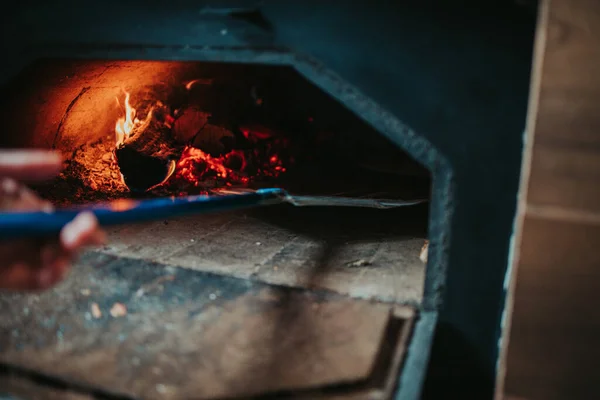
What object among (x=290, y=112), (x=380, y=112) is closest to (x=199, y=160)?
(x=290, y=112)

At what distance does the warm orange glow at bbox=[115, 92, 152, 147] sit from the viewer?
386 centimetres

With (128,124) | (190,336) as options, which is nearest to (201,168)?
(128,124)

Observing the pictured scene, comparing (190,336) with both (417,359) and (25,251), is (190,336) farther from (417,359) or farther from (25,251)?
(417,359)

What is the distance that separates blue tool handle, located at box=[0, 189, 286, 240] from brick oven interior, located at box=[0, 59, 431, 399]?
1.67 ft

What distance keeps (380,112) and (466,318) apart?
0.98 meters

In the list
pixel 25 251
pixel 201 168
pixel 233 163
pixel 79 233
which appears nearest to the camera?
pixel 79 233

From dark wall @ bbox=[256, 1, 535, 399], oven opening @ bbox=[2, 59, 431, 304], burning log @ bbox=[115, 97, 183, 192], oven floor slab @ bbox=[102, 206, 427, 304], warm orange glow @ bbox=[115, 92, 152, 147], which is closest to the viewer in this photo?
dark wall @ bbox=[256, 1, 535, 399]

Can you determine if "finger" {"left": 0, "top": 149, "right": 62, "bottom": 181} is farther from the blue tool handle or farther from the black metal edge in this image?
the black metal edge

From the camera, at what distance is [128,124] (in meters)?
3.90

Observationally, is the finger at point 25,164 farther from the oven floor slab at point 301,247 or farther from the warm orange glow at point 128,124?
the warm orange glow at point 128,124

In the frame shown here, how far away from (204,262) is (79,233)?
132 centimetres

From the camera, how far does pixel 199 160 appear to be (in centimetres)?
440

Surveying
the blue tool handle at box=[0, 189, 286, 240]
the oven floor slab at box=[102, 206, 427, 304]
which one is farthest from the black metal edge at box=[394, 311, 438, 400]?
the blue tool handle at box=[0, 189, 286, 240]

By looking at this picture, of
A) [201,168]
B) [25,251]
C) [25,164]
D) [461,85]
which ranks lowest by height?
[201,168]
